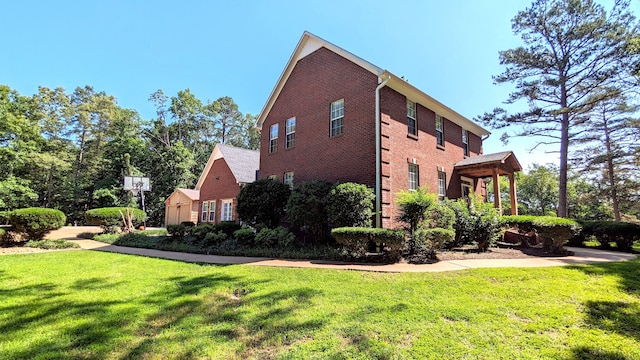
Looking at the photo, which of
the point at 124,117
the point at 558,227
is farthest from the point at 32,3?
the point at 124,117

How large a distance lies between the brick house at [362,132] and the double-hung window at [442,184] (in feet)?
0.16

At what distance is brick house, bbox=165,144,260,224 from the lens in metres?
18.9

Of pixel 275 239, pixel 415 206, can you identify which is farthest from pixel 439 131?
pixel 275 239

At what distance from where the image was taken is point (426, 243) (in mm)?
7734

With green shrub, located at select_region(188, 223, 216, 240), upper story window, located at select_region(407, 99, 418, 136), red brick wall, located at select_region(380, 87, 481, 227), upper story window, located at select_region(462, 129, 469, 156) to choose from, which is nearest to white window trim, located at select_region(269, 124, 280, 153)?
green shrub, located at select_region(188, 223, 216, 240)

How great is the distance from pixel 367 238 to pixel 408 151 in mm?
5295

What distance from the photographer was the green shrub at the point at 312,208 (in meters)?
9.73

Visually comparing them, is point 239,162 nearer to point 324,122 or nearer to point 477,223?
point 324,122

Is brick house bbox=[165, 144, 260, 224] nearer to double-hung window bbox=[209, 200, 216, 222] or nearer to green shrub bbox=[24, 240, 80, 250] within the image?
double-hung window bbox=[209, 200, 216, 222]

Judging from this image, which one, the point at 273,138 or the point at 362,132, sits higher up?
the point at 273,138

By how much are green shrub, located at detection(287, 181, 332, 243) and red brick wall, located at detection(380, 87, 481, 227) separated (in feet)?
6.91

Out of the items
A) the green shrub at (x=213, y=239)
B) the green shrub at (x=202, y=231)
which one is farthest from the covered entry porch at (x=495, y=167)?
the green shrub at (x=202, y=231)

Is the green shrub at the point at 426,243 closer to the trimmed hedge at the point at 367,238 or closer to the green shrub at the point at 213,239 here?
the trimmed hedge at the point at 367,238

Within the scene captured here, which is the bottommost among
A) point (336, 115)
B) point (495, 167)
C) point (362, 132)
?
point (495, 167)
